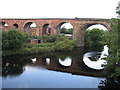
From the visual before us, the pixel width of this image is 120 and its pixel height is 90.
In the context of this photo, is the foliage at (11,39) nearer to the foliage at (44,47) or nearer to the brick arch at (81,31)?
the foliage at (44,47)

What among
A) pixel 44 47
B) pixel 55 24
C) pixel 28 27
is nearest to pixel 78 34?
pixel 55 24

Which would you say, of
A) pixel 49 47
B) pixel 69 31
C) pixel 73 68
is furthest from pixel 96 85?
pixel 69 31

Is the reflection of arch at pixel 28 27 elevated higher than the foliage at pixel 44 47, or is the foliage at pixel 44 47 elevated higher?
the reflection of arch at pixel 28 27

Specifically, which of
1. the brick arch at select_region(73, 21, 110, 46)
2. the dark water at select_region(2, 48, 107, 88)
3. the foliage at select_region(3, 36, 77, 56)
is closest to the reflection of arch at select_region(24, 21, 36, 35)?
the foliage at select_region(3, 36, 77, 56)

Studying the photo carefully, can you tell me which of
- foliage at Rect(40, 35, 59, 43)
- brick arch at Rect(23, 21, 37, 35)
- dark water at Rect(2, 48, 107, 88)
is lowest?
dark water at Rect(2, 48, 107, 88)

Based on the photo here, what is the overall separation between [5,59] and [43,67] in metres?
5.28

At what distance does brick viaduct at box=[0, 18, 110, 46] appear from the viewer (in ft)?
106

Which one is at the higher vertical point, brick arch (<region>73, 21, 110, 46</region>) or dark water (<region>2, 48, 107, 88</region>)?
brick arch (<region>73, 21, 110, 46</region>)

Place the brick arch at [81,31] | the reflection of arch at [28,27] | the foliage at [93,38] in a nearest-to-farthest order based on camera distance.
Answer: the brick arch at [81,31] < the foliage at [93,38] < the reflection of arch at [28,27]

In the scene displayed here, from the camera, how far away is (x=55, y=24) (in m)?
36.0

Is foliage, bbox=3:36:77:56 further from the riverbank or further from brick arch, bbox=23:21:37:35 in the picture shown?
brick arch, bbox=23:21:37:35

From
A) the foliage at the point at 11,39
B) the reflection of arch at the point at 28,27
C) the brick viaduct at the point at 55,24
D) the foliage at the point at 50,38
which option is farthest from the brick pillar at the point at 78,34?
the foliage at the point at 11,39

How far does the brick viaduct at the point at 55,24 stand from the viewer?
3217cm

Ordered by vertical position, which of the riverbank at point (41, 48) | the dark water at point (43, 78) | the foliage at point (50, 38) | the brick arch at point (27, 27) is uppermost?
the brick arch at point (27, 27)
